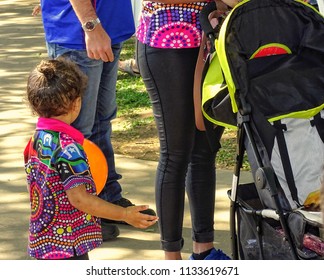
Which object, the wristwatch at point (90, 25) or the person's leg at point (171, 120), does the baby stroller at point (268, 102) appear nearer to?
the person's leg at point (171, 120)

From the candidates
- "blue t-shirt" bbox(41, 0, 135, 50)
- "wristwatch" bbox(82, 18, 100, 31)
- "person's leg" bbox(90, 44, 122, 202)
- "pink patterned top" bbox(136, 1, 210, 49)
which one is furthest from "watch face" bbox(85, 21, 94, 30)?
"person's leg" bbox(90, 44, 122, 202)

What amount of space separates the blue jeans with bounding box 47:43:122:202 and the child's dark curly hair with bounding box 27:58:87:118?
103cm

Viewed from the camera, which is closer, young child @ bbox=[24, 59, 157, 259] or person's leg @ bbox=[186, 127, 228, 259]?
young child @ bbox=[24, 59, 157, 259]

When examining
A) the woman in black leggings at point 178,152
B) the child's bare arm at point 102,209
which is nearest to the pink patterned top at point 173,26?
the woman in black leggings at point 178,152

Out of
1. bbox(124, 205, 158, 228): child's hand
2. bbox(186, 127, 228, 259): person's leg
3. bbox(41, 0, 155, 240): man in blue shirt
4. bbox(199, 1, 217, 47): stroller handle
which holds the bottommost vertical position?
bbox(186, 127, 228, 259): person's leg

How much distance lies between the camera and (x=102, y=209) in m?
3.97

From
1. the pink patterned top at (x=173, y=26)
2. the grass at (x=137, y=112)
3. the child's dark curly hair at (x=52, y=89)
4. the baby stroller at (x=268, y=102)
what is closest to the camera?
the child's dark curly hair at (x=52, y=89)

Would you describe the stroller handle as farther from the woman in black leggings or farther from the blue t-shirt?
the blue t-shirt

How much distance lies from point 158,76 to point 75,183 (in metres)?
0.92

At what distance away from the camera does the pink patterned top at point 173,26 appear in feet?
15.0

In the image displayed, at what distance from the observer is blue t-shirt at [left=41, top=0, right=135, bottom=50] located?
5.12 meters

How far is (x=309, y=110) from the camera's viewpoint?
4.35m

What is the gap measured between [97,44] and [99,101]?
768 mm
